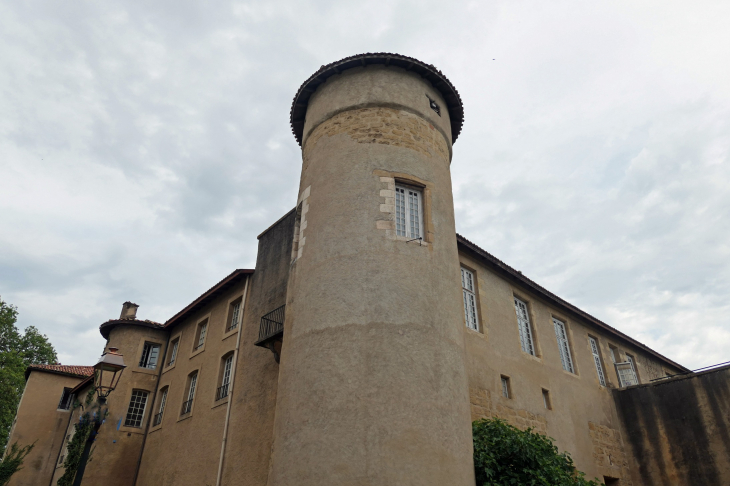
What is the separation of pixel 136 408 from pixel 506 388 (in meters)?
13.5

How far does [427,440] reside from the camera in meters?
7.27

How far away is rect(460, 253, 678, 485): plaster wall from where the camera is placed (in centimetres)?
1263

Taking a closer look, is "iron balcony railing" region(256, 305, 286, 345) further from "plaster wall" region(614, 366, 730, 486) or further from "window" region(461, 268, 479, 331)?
"plaster wall" region(614, 366, 730, 486)

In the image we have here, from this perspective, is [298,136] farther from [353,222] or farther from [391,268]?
[391,268]

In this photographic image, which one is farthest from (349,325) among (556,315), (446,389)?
(556,315)

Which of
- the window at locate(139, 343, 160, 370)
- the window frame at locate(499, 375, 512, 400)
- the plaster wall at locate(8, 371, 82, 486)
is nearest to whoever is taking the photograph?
the window frame at locate(499, 375, 512, 400)

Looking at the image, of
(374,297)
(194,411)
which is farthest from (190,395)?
(374,297)

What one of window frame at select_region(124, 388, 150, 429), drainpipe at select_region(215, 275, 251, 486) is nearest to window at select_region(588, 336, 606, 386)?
drainpipe at select_region(215, 275, 251, 486)

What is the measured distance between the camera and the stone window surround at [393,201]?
898cm

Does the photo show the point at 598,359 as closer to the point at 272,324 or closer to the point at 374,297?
the point at 272,324

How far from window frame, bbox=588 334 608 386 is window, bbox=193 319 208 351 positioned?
13.2 m

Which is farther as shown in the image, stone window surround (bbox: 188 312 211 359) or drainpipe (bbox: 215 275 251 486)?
stone window surround (bbox: 188 312 211 359)

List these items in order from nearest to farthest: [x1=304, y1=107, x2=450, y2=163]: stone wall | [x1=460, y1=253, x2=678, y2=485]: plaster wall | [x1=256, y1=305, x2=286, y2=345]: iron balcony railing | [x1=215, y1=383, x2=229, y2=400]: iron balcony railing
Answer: [x1=304, y1=107, x2=450, y2=163]: stone wall, [x1=460, y1=253, x2=678, y2=485]: plaster wall, [x1=256, y1=305, x2=286, y2=345]: iron balcony railing, [x1=215, y1=383, x2=229, y2=400]: iron balcony railing

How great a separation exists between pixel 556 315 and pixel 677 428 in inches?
182
